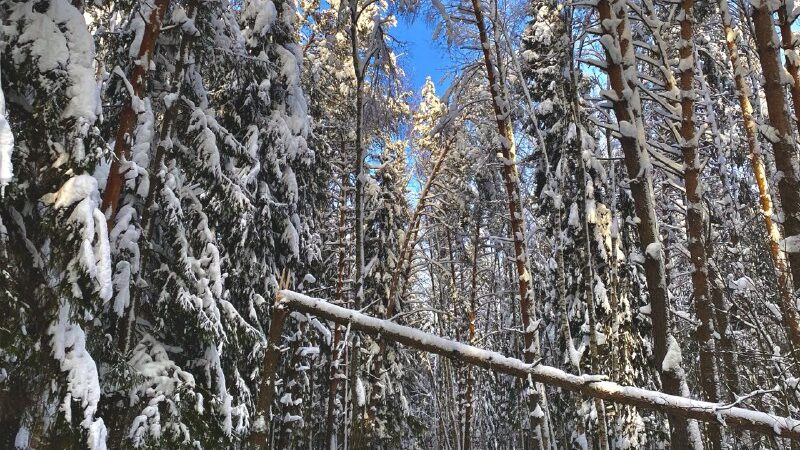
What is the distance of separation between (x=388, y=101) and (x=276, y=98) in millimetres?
3677

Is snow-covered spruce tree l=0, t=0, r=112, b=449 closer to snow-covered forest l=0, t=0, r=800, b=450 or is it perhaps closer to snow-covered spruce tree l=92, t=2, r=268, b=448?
snow-covered forest l=0, t=0, r=800, b=450

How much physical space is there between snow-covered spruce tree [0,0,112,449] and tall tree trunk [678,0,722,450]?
22.1ft

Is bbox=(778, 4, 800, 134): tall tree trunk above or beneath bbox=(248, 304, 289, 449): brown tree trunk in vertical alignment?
above

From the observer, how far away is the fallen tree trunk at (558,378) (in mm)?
3291

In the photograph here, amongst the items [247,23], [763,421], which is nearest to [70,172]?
[763,421]

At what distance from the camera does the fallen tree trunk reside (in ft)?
10.8

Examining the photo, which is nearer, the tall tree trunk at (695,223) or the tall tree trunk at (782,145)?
the tall tree trunk at (782,145)

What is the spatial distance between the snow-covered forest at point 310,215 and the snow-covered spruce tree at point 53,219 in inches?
0.8

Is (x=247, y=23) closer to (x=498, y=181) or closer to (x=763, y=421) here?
(x=498, y=181)

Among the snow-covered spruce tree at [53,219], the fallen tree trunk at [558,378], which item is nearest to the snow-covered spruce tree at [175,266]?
the snow-covered spruce tree at [53,219]

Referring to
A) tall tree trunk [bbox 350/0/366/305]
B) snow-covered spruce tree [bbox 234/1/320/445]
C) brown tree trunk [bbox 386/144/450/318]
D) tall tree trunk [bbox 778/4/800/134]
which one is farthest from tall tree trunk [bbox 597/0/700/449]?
snow-covered spruce tree [bbox 234/1/320/445]

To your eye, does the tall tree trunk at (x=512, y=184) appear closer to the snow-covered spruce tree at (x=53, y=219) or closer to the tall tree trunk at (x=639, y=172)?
the tall tree trunk at (x=639, y=172)

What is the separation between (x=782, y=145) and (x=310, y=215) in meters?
11.5

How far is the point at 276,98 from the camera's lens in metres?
12.5
